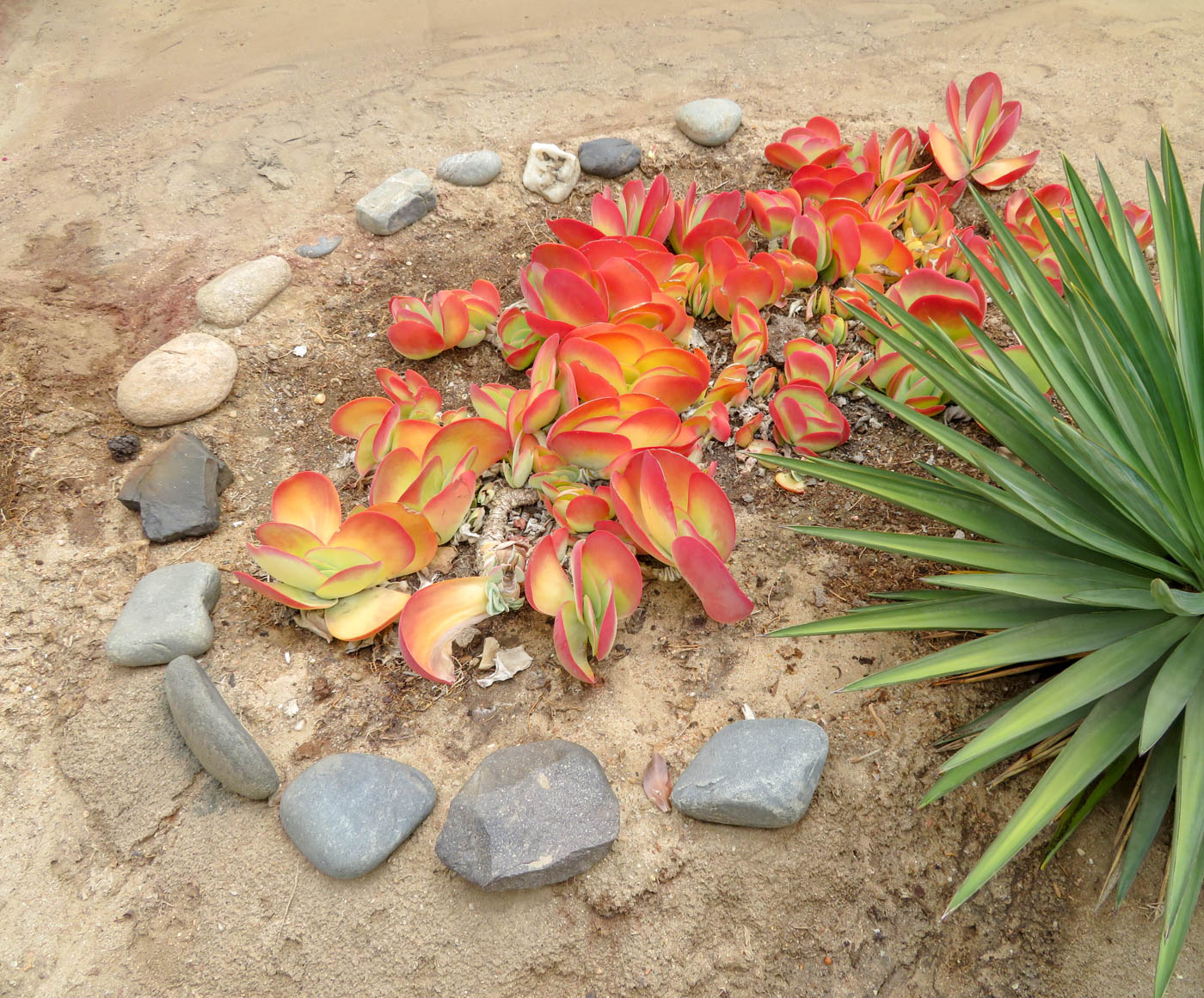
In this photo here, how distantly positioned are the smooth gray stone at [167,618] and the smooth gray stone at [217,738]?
0.38ft

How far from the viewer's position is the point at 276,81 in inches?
135

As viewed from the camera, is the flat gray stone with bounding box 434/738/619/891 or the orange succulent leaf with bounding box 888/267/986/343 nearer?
the flat gray stone with bounding box 434/738/619/891

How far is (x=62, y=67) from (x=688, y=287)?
325 cm

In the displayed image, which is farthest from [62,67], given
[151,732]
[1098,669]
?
[1098,669]

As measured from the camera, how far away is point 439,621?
165 centimetres

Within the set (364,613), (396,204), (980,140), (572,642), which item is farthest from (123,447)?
(980,140)

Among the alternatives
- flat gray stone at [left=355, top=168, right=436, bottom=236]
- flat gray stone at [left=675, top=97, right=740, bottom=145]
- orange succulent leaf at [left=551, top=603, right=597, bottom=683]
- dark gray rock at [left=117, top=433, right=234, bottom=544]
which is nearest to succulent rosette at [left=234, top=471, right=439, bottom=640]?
dark gray rock at [left=117, top=433, right=234, bottom=544]

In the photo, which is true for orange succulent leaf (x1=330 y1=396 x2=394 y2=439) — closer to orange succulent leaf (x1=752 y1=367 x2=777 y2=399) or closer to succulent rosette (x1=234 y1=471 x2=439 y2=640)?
succulent rosette (x1=234 y1=471 x2=439 y2=640)

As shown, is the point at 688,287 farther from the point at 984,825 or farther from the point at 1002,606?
the point at 984,825

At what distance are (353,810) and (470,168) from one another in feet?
7.13

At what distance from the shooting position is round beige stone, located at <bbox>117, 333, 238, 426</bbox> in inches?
82.0

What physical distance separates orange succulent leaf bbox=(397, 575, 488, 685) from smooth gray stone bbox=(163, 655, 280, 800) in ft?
1.02

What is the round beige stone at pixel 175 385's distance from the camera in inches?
82.0

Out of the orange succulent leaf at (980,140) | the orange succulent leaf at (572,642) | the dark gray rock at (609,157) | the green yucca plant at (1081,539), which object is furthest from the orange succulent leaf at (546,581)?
the orange succulent leaf at (980,140)
